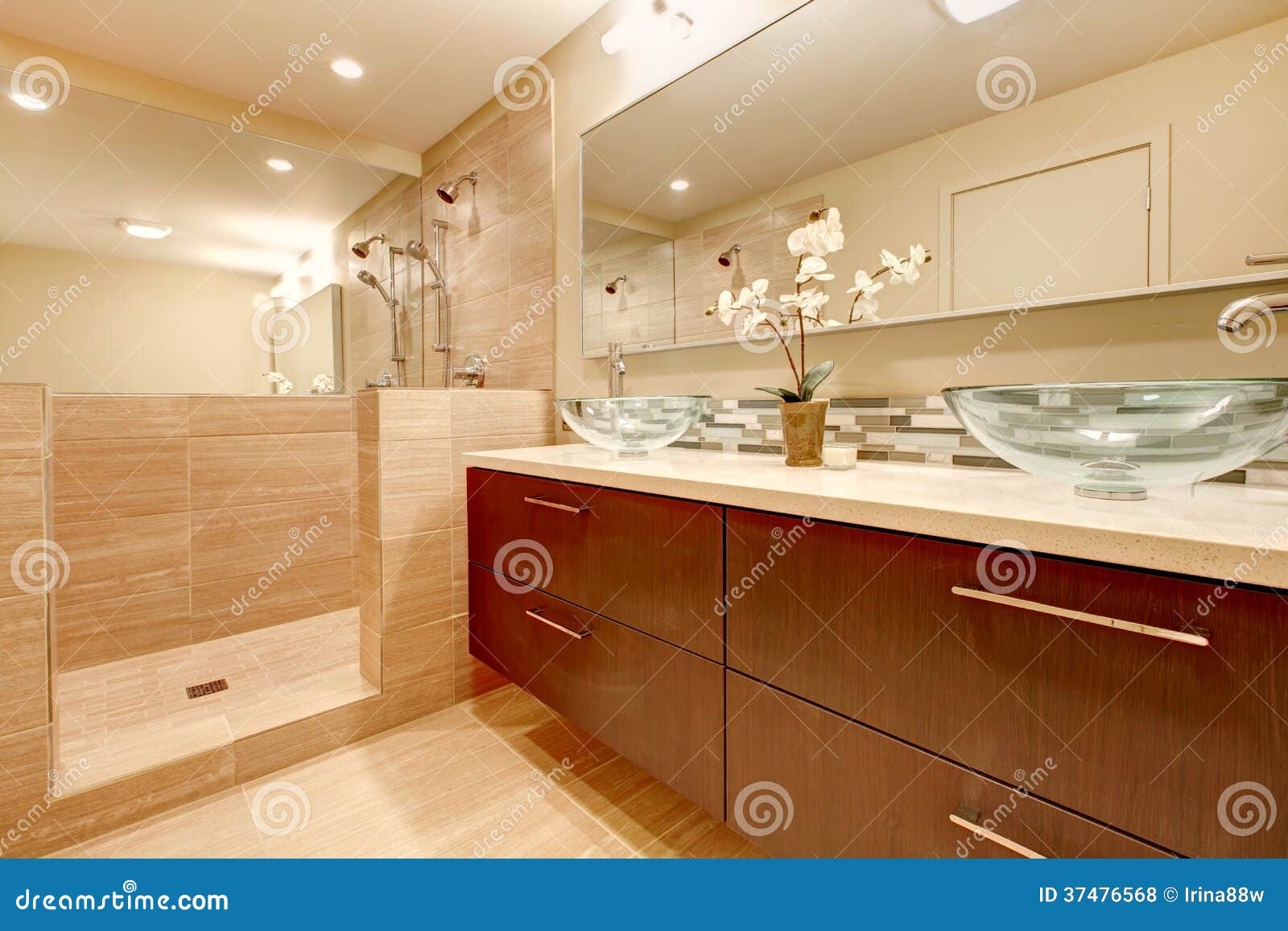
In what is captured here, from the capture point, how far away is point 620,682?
1231 millimetres

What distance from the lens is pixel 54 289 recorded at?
224 centimetres

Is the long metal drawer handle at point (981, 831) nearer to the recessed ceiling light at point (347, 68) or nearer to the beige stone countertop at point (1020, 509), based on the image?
the beige stone countertop at point (1020, 509)

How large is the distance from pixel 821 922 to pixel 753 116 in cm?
177

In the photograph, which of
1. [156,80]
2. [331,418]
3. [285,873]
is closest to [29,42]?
[156,80]

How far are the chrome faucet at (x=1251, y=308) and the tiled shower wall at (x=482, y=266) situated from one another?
1.90m

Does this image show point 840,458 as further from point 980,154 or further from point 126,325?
point 126,325

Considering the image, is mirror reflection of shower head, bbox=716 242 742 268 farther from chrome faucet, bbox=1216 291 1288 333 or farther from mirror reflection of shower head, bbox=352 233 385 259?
mirror reflection of shower head, bbox=352 233 385 259

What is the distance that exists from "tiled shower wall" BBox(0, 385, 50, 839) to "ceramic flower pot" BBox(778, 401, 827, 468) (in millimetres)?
1680

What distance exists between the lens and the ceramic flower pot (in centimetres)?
→ 126

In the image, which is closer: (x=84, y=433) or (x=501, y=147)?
(x=84, y=433)

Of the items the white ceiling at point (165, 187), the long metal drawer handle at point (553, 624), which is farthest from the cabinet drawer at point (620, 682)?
the white ceiling at point (165, 187)

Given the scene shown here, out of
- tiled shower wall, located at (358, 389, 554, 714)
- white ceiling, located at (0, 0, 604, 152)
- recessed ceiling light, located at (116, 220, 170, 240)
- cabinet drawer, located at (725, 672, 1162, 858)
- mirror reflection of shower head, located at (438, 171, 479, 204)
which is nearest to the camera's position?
cabinet drawer, located at (725, 672, 1162, 858)

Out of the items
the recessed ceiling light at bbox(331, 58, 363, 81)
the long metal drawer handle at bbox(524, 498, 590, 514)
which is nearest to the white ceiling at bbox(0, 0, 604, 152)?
the recessed ceiling light at bbox(331, 58, 363, 81)

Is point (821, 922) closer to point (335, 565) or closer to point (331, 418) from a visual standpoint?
point (335, 565)
